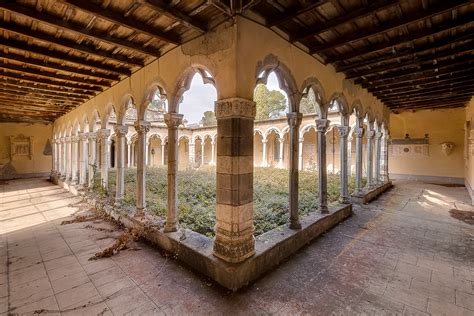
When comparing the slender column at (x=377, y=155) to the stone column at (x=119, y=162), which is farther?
the slender column at (x=377, y=155)

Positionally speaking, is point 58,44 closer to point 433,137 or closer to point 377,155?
point 377,155

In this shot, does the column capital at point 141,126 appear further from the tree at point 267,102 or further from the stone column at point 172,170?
the tree at point 267,102

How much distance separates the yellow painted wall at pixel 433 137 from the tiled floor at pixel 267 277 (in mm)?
8217

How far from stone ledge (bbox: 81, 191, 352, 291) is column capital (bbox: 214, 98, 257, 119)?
71.7 inches

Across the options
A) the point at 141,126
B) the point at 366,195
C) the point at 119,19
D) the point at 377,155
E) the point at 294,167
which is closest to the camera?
the point at 119,19

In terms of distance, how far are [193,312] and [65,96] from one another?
7.82m

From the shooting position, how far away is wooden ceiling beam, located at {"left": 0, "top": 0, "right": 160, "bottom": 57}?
260 centimetres

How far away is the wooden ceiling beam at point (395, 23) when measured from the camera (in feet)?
8.91

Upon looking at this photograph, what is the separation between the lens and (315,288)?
267 centimetres

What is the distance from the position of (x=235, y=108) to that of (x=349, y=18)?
1.95 meters

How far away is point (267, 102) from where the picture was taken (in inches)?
1040

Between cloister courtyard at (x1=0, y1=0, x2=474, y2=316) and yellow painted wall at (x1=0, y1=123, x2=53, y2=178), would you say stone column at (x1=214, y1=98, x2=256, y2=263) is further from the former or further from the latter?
yellow painted wall at (x1=0, y1=123, x2=53, y2=178)

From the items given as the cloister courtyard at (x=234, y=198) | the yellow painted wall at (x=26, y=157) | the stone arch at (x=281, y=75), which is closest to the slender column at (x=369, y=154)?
the cloister courtyard at (x=234, y=198)

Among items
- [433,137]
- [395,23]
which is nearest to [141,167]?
[395,23]
